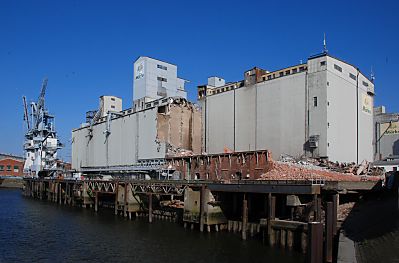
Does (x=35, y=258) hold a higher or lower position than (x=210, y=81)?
lower

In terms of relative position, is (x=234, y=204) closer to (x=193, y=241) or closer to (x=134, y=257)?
(x=193, y=241)

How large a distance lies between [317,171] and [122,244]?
2364 centimetres

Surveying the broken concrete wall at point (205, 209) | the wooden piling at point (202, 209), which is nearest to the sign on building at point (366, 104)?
the broken concrete wall at point (205, 209)

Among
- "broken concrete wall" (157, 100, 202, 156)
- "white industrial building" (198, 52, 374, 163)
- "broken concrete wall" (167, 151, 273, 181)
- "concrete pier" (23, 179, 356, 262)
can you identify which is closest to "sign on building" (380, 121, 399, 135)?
Answer: "white industrial building" (198, 52, 374, 163)

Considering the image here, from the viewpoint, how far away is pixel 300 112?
→ 4941 cm

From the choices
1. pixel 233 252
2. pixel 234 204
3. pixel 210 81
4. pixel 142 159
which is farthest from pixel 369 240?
pixel 210 81

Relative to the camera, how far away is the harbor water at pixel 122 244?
952 inches

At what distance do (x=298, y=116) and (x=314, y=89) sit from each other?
396 cm

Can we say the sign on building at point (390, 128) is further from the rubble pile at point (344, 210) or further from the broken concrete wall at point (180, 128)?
the rubble pile at point (344, 210)

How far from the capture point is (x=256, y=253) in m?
24.7

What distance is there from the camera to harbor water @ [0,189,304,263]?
24.2 metres

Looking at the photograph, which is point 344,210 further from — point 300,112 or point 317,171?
point 300,112

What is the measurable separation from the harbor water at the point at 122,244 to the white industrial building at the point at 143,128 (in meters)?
Answer: 23.9

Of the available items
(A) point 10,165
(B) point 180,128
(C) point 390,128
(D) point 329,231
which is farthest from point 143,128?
(A) point 10,165
